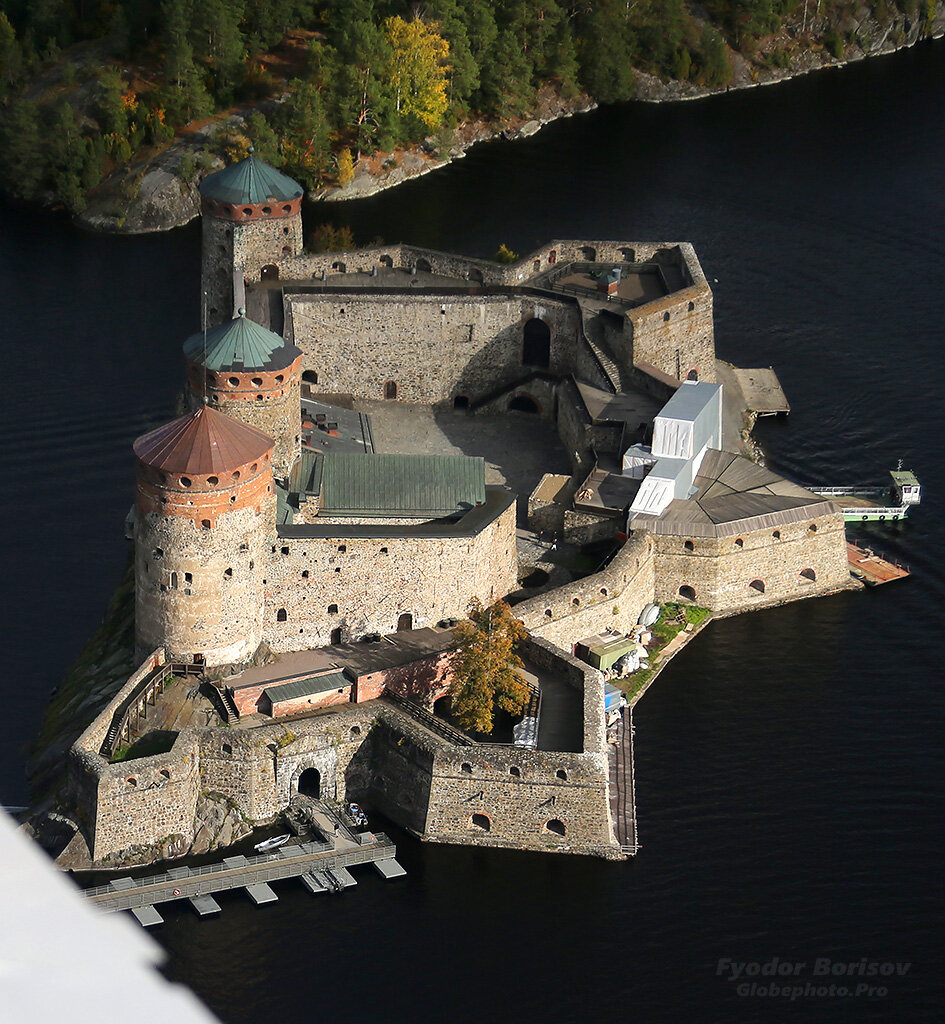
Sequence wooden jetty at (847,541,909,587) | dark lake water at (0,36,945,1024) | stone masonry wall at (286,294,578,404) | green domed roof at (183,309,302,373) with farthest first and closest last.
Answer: stone masonry wall at (286,294,578,404), wooden jetty at (847,541,909,587), green domed roof at (183,309,302,373), dark lake water at (0,36,945,1024)

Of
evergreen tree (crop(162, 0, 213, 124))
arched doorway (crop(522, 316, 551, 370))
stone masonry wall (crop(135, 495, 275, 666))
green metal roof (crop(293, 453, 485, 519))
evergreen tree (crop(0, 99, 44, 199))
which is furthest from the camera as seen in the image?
evergreen tree (crop(162, 0, 213, 124))

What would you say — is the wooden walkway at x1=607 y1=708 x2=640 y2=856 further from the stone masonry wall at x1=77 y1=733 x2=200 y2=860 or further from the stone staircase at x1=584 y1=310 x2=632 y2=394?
the stone staircase at x1=584 y1=310 x2=632 y2=394

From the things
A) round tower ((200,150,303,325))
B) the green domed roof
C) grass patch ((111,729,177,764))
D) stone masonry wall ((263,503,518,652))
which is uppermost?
round tower ((200,150,303,325))

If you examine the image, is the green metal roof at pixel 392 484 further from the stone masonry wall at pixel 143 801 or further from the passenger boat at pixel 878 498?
Result: the passenger boat at pixel 878 498

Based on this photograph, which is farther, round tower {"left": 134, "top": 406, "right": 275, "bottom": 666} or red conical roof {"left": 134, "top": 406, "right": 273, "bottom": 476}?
round tower {"left": 134, "top": 406, "right": 275, "bottom": 666}

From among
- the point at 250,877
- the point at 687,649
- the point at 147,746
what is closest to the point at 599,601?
the point at 687,649

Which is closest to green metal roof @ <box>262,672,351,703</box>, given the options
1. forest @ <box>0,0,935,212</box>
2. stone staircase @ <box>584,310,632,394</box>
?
stone staircase @ <box>584,310,632,394</box>

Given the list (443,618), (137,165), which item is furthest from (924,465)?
(137,165)

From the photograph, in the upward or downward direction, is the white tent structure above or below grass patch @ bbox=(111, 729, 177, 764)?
above

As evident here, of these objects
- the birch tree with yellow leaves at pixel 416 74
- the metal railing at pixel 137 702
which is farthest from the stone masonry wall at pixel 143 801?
the birch tree with yellow leaves at pixel 416 74
